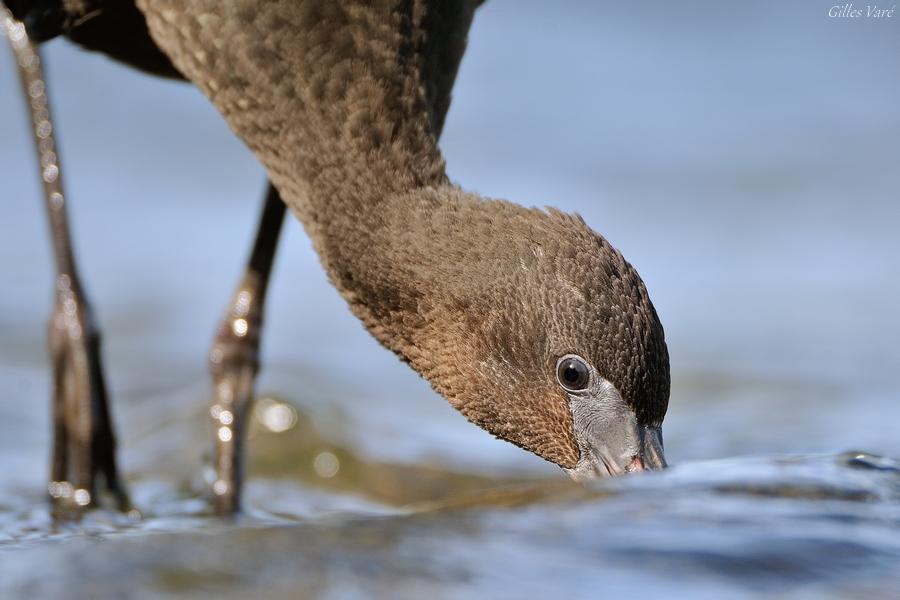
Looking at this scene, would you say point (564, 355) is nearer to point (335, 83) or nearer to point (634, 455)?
point (634, 455)

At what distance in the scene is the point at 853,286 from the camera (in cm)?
1075

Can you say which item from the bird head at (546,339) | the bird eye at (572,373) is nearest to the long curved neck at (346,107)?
the bird head at (546,339)

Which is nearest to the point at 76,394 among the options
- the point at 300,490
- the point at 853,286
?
the point at 300,490

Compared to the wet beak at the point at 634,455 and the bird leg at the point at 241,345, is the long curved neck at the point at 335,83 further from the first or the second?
the bird leg at the point at 241,345

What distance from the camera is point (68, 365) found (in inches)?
268

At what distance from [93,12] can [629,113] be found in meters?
8.76

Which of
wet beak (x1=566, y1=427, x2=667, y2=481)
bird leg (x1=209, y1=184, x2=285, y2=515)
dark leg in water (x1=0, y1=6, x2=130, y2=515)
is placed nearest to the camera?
wet beak (x1=566, y1=427, x2=667, y2=481)

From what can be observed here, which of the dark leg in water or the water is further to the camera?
the dark leg in water

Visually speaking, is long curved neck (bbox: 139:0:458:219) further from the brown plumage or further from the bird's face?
the bird's face

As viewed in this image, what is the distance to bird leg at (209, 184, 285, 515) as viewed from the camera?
7046 mm

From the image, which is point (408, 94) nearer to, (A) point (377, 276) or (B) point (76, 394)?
(A) point (377, 276)

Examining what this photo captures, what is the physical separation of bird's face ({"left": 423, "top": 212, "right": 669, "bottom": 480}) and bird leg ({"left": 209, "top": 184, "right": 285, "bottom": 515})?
6.46 ft

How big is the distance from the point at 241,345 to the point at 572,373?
2.67 meters

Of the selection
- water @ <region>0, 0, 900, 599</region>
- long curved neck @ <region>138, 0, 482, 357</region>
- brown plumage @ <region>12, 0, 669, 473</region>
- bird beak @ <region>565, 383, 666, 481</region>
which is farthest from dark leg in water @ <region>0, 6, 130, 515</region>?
bird beak @ <region>565, 383, 666, 481</region>
